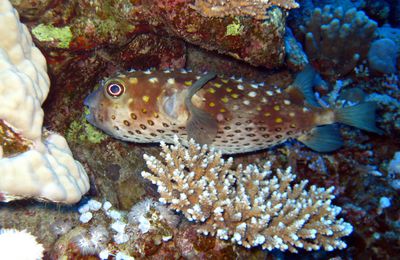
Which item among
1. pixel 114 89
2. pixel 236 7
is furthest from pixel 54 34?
pixel 236 7

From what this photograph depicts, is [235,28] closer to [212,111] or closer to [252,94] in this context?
[252,94]

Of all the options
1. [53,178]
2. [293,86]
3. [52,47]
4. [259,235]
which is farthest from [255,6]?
[53,178]

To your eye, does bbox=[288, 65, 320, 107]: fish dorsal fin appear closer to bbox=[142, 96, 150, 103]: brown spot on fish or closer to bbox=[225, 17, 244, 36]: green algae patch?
bbox=[225, 17, 244, 36]: green algae patch

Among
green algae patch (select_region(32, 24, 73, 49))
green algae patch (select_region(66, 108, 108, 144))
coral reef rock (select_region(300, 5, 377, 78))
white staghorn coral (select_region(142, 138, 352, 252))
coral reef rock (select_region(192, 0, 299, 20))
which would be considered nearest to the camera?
white staghorn coral (select_region(142, 138, 352, 252))

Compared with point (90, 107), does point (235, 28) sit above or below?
above

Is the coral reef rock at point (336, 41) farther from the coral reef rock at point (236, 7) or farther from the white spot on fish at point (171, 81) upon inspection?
the white spot on fish at point (171, 81)

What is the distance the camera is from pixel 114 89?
3.60 m

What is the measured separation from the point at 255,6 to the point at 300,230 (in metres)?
2.44

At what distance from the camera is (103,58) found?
3.95 m

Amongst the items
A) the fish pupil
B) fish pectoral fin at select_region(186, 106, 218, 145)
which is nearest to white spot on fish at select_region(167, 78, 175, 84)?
fish pectoral fin at select_region(186, 106, 218, 145)

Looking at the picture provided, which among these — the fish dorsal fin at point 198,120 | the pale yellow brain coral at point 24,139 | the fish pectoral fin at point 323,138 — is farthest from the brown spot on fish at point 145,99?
the fish pectoral fin at point 323,138

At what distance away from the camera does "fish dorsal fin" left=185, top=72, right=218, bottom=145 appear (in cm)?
354

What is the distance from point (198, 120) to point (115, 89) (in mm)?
961

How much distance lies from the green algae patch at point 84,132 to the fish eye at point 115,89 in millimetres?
600
